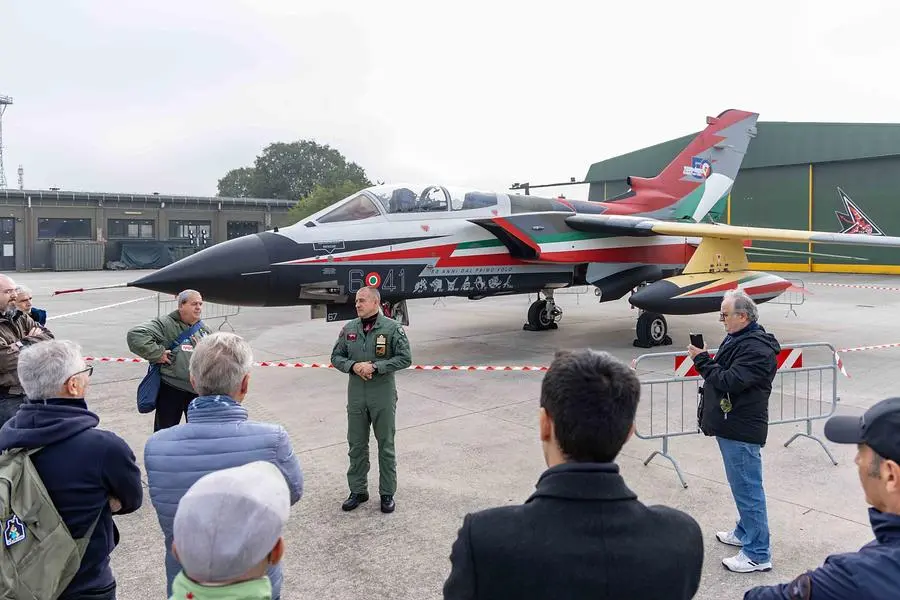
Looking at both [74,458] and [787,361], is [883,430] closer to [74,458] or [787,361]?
[74,458]

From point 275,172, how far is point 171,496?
292 feet

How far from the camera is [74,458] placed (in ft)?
7.95

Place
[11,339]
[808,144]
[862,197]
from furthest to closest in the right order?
[808,144], [862,197], [11,339]

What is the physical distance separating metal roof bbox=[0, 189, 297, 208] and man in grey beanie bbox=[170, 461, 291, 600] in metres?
56.8

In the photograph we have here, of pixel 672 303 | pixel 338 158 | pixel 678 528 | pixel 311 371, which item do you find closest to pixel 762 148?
Answer: pixel 672 303

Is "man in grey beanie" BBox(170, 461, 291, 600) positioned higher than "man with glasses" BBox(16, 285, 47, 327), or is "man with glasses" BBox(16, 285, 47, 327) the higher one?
"man with glasses" BBox(16, 285, 47, 327)

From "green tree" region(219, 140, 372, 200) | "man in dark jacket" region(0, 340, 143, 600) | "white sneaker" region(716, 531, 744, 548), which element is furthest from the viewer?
"green tree" region(219, 140, 372, 200)

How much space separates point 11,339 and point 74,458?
260 cm

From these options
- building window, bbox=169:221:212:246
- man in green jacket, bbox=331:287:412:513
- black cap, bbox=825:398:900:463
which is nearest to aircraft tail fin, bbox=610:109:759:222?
man in green jacket, bbox=331:287:412:513

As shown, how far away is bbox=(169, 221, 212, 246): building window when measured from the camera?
54.6 m

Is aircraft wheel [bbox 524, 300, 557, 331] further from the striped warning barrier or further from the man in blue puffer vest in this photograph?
the man in blue puffer vest

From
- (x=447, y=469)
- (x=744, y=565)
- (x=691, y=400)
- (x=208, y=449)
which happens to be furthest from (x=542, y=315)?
(x=208, y=449)

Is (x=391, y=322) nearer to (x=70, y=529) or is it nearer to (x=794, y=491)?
(x=70, y=529)

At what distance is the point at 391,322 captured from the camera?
5070 mm
